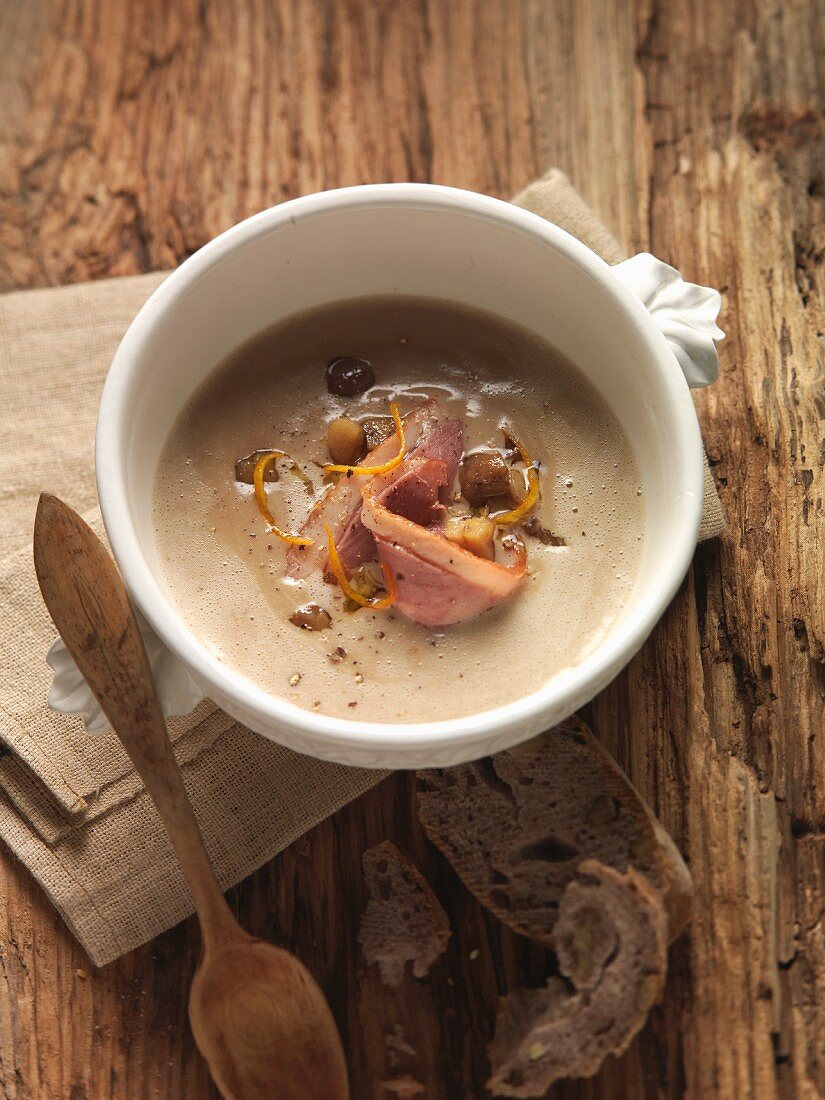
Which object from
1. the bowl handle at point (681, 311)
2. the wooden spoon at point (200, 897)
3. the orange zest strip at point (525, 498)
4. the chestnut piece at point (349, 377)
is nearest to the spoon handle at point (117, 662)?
the wooden spoon at point (200, 897)

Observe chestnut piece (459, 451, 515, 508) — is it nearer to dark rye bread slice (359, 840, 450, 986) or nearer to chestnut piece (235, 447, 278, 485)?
chestnut piece (235, 447, 278, 485)

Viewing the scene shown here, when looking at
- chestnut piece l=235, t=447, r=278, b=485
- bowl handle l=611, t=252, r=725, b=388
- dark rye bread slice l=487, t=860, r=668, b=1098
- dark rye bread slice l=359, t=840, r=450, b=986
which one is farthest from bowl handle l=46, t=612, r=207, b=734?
bowl handle l=611, t=252, r=725, b=388

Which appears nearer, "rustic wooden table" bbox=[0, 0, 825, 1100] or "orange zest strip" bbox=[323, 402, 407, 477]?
"orange zest strip" bbox=[323, 402, 407, 477]

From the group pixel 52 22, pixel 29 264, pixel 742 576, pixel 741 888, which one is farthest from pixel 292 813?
pixel 52 22

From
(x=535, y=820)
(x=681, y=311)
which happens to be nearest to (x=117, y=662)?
(x=535, y=820)

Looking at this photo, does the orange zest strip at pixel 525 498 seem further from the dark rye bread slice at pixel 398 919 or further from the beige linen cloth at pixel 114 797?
the dark rye bread slice at pixel 398 919
